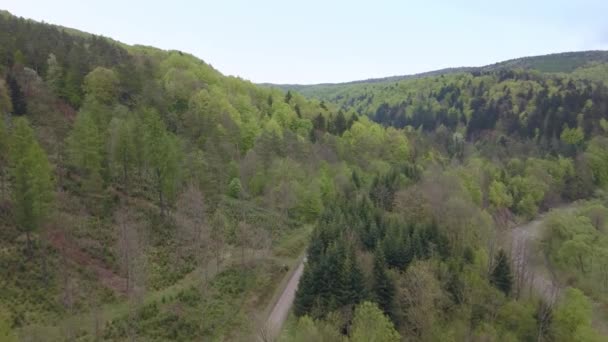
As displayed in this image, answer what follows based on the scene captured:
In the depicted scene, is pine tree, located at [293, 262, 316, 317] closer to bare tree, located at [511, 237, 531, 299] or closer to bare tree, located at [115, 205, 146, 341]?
bare tree, located at [115, 205, 146, 341]

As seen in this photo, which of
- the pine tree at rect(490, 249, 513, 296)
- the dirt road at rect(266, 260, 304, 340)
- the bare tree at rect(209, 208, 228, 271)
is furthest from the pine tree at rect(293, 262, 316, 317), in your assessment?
the pine tree at rect(490, 249, 513, 296)

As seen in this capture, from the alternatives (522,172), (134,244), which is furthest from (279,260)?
(522,172)

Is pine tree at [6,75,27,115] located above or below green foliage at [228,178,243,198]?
above

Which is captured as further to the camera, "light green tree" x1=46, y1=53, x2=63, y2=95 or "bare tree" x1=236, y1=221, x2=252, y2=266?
"light green tree" x1=46, y1=53, x2=63, y2=95

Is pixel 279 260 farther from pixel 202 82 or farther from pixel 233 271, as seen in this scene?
pixel 202 82

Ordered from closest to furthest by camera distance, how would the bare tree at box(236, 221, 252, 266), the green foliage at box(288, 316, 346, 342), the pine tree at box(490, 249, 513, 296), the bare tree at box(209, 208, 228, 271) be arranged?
1. the green foliage at box(288, 316, 346, 342)
2. the pine tree at box(490, 249, 513, 296)
3. the bare tree at box(209, 208, 228, 271)
4. the bare tree at box(236, 221, 252, 266)

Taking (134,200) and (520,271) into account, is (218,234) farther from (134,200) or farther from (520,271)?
(520,271)

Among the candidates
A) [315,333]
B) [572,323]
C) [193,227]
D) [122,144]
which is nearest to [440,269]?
[572,323]
